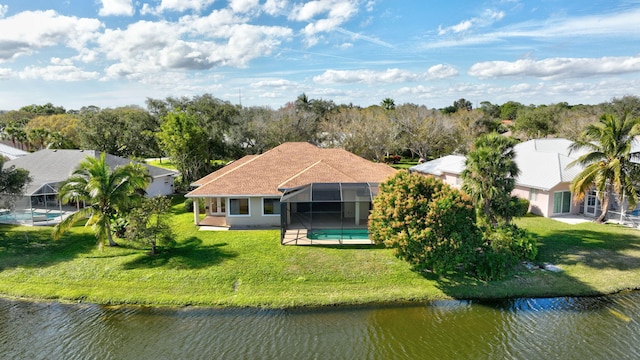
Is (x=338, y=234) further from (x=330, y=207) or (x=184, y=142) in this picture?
(x=184, y=142)

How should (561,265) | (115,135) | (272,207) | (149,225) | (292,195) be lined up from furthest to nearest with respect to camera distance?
1. (115,135)
2. (272,207)
3. (292,195)
4. (149,225)
5. (561,265)

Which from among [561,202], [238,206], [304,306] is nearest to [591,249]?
[561,202]

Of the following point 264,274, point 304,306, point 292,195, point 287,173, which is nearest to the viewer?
point 304,306

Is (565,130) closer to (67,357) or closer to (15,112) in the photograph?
(67,357)

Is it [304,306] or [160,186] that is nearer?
[304,306]

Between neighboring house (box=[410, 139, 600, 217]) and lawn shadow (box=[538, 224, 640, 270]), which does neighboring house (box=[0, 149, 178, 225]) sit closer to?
neighboring house (box=[410, 139, 600, 217])
